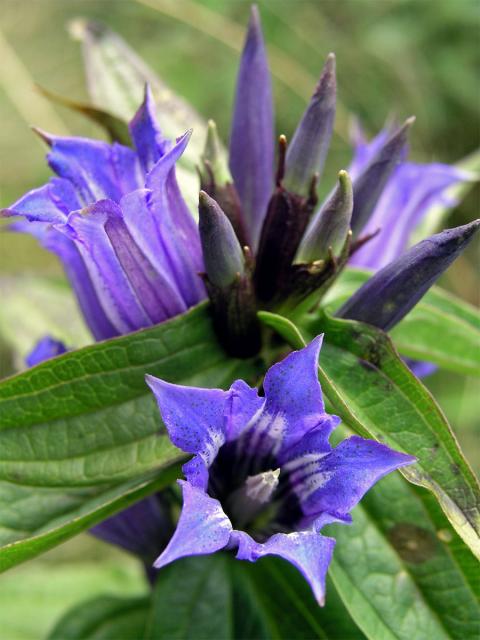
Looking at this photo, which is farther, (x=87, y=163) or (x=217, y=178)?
(x=217, y=178)

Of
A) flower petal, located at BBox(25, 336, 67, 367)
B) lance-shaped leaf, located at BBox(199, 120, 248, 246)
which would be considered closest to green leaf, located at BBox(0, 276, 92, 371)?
flower petal, located at BBox(25, 336, 67, 367)

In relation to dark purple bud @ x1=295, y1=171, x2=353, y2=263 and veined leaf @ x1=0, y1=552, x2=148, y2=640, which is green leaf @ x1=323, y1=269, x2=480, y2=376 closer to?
dark purple bud @ x1=295, y1=171, x2=353, y2=263

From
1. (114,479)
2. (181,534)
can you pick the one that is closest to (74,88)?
(114,479)

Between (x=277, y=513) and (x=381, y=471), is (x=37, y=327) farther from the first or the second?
(x=381, y=471)

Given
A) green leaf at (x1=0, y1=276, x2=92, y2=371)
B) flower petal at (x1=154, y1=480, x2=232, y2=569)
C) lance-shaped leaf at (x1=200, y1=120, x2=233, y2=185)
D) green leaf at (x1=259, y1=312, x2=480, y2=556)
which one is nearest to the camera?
flower petal at (x1=154, y1=480, x2=232, y2=569)

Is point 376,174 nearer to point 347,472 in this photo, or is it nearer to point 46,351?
point 347,472

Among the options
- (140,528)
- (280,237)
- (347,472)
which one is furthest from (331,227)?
(140,528)
